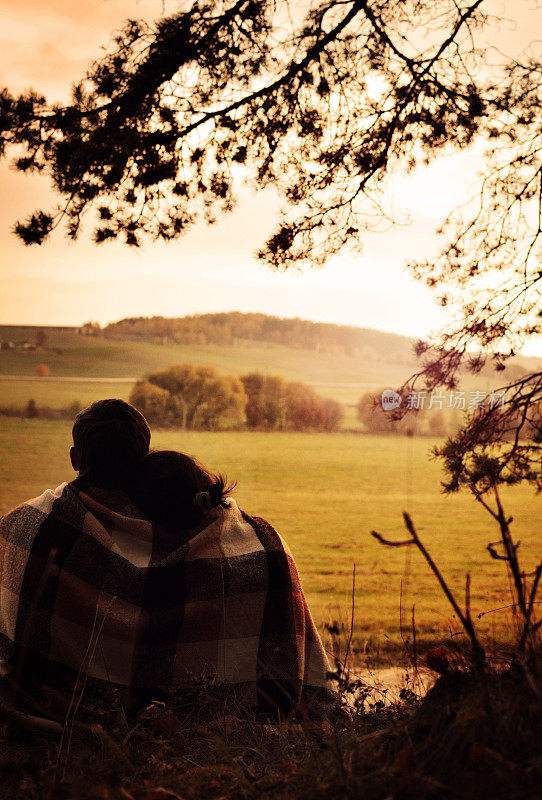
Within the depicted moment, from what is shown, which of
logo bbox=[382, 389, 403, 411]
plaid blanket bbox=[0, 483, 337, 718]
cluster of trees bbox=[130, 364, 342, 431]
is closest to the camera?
plaid blanket bbox=[0, 483, 337, 718]

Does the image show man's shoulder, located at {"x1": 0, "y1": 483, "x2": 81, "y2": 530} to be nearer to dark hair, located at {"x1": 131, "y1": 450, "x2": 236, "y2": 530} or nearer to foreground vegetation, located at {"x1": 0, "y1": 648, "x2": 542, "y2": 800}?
dark hair, located at {"x1": 131, "y1": 450, "x2": 236, "y2": 530}

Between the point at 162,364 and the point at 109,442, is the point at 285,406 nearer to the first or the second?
the point at 162,364

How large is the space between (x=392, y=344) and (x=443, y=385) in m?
14.4

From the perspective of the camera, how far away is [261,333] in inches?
826

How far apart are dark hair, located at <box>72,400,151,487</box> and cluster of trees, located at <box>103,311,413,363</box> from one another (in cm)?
1646

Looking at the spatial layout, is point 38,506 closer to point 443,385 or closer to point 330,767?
point 330,767

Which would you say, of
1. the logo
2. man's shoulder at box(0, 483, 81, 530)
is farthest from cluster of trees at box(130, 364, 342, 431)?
man's shoulder at box(0, 483, 81, 530)

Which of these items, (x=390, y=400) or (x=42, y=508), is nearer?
(x=42, y=508)

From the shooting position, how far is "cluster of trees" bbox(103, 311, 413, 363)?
→ 18.6m

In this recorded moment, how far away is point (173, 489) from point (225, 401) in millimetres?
15605

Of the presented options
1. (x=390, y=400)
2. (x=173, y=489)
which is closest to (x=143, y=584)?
(x=173, y=489)

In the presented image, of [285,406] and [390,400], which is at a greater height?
[390,400]

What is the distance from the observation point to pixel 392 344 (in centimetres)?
1702

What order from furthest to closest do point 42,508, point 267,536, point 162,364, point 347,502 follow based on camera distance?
point 162,364 < point 347,502 < point 267,536 < point 42,508
